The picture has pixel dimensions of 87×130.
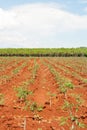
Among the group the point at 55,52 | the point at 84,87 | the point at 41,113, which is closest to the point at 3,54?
the point at 55,52

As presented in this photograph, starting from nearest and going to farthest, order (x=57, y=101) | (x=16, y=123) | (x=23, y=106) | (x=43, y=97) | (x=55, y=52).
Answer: (x=16, y=123), (x=23, y=106), (x=57, y=101), (x=43, y=97), (x=55, y=52)

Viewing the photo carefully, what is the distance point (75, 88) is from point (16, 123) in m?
7.42

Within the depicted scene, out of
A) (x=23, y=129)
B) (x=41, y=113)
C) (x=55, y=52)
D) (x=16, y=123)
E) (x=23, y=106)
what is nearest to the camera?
(x=23, y=129)

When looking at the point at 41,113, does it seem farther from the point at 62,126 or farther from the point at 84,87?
the point at 84,87

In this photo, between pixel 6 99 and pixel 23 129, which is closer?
pixel 23 129

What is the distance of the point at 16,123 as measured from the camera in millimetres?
8062

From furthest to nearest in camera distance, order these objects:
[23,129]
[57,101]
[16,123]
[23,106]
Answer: [57,101], [23,106], [16,123], [23,129]

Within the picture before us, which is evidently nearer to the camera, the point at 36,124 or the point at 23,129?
the point at 23,129

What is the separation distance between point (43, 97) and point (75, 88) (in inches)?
115

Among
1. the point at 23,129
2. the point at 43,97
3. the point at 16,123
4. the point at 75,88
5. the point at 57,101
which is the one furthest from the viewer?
the point at 75,88

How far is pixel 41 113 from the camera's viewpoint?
9.62 meters

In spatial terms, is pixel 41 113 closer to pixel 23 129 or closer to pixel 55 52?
pixel 23 129

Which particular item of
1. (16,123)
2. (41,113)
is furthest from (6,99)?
(16,123)

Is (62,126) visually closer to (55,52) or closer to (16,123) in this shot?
(16,123)
